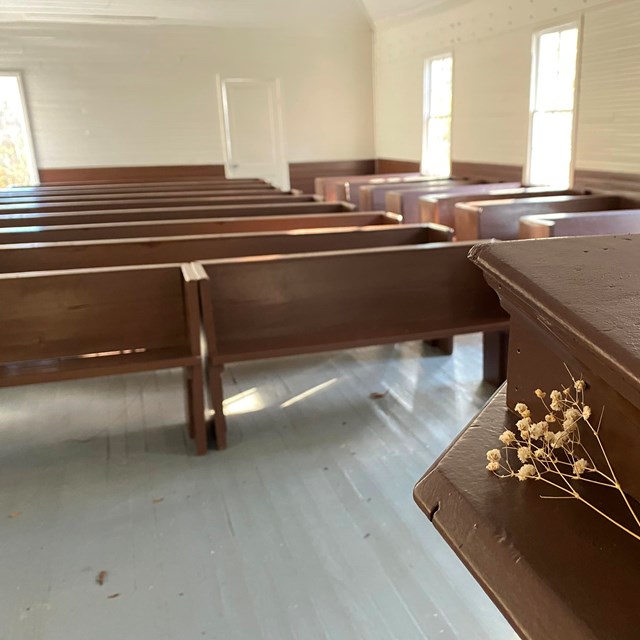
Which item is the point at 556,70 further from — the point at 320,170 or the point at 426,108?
the point at 320,170

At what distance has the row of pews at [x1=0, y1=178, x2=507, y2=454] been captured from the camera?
8.12 feet

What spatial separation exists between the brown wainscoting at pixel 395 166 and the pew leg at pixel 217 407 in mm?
6022

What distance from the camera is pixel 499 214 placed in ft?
13.2

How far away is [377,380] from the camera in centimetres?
325

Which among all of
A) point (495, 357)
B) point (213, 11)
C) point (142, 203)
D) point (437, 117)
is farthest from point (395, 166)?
point (495, 357)

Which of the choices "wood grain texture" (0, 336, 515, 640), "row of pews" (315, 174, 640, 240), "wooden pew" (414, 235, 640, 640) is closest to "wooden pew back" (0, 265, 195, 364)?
"wood grain texture" (0, 336, 515, 640)

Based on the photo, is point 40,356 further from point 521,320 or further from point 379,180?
point 379,180

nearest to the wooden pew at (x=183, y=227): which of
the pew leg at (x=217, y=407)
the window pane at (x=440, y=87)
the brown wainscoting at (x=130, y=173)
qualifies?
the pew leg at (x=217, y=407)

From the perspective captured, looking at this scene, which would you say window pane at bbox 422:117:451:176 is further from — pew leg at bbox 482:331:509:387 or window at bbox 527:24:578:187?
pew leg at bbox 482:331:509:387

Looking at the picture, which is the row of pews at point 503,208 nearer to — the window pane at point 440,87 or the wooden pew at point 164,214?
the wooden pew at point 164,214

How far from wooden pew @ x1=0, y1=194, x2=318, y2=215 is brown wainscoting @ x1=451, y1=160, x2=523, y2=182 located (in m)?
1.99

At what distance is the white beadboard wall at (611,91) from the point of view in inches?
169

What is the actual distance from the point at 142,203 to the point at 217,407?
2.92m

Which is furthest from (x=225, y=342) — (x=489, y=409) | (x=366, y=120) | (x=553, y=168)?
(x=366, y=120)
